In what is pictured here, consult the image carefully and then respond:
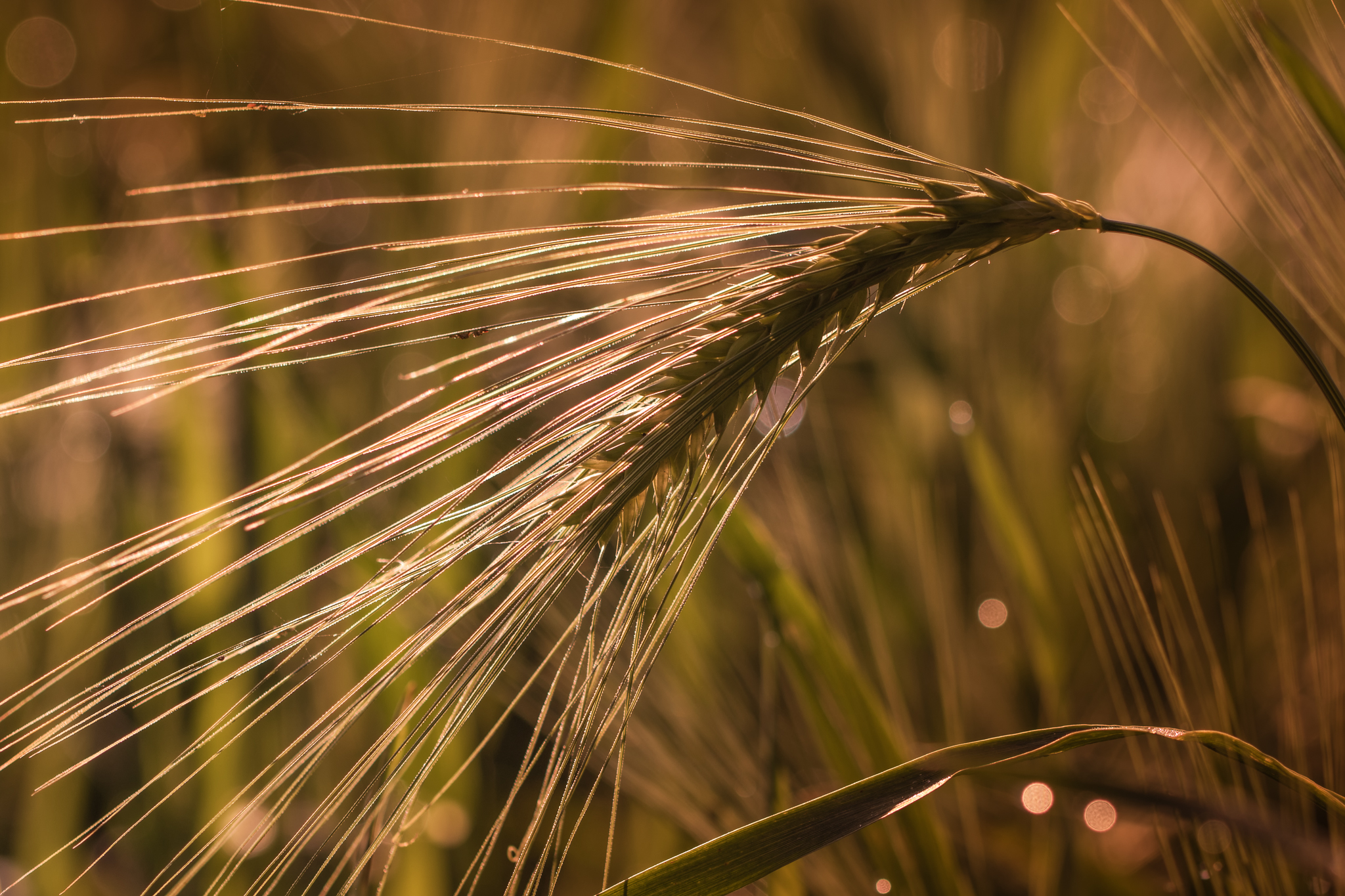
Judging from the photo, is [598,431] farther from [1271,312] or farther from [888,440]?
[888,440]

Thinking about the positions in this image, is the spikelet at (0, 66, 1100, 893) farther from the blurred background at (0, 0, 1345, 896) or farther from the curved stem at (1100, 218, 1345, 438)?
the blurred background at (0, 0, 1345, 896)

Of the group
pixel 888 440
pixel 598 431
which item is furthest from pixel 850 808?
pixel 888 440

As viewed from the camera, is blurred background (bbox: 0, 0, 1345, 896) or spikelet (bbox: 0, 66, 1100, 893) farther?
blurred background (bbox: 0, 0, 1345, 896)

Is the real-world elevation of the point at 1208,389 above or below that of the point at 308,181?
below

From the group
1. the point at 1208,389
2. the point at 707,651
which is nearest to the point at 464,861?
the point at 707,651

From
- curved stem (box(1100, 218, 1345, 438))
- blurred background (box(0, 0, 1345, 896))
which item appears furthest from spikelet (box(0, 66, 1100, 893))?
blurred background (box(0, 0, 1345, 896))

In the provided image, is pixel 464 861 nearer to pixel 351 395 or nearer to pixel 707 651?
pixel 707 651

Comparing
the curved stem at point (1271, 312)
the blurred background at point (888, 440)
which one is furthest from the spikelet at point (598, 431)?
the blurred background at point (888, 440)

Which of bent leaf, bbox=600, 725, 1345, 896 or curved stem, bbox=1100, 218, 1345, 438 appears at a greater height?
curved stem, bbox=1100, 218, 1345, 438
